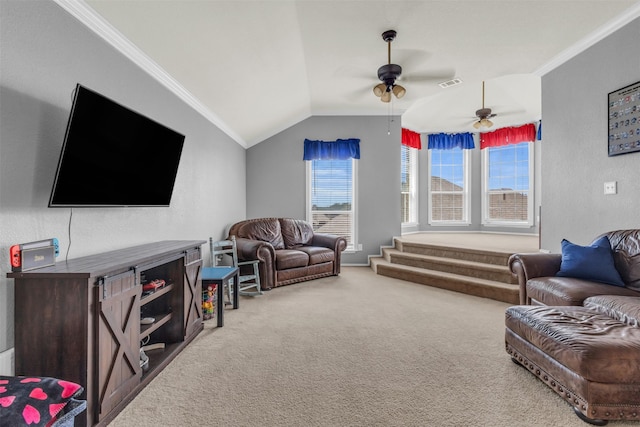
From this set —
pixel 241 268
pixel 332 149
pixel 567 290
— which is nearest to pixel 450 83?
pixel 332 149

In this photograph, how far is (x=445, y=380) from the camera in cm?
198

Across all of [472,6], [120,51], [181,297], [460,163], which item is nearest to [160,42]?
[120,51]

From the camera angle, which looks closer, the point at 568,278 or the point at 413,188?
the point at 568,278

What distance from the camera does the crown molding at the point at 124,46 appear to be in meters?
1.91

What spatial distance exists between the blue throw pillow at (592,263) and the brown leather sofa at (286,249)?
9.69 ft

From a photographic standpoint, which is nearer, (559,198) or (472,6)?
(472,6)

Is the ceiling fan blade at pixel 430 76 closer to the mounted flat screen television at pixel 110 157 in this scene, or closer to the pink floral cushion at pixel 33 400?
the mounted flat screen television at pixel 110 157

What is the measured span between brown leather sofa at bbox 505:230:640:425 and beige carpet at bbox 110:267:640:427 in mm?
131

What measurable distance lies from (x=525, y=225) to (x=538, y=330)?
5533 mm

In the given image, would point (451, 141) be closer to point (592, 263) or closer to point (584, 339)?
point (592, 263)

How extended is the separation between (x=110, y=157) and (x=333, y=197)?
4264 millimetres

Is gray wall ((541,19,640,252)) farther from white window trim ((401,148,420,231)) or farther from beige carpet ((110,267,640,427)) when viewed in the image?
white window trim ((401,148,420,231))

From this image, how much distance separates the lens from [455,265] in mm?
4410

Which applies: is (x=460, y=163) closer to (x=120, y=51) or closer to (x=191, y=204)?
(x=191, y=204)
